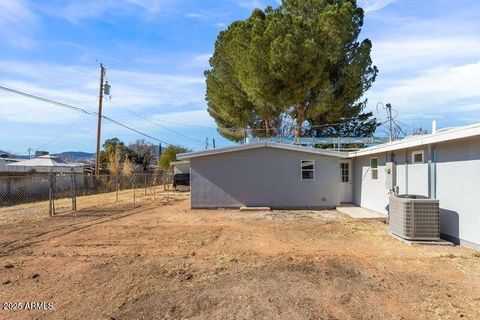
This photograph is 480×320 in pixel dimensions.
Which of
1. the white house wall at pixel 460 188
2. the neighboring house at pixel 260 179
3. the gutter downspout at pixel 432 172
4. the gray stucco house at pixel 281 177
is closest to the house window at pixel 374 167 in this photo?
the gray stucco house at pixel 281 177

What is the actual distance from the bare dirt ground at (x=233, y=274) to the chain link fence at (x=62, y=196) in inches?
167

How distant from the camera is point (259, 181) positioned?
16.8 meters

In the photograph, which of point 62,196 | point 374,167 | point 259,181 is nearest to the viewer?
point 374,167

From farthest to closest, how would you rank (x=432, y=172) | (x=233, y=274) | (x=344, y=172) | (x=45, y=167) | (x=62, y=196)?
(x=45, y=167) → (x=62, y=196) → (x=344, y=172) → (x=432, y=172) → (x=233, y=274)

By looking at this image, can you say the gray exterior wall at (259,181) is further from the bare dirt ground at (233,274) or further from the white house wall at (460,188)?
the white house wall at (460,188)

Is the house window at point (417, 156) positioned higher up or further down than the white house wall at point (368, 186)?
higher up

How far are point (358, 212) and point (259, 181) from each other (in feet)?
14.0

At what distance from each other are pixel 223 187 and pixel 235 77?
9.65 metres

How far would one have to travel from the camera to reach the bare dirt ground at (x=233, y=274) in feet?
15.2

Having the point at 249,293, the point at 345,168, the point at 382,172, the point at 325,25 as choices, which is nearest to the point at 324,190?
the point at 345,168

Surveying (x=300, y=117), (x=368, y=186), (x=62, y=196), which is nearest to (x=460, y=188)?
(x=368, y=186)

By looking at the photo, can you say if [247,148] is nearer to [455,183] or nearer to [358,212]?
[358,212]

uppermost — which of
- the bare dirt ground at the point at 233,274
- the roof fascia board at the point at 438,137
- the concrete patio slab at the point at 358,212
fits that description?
the roof fascia board at the point at 438,137

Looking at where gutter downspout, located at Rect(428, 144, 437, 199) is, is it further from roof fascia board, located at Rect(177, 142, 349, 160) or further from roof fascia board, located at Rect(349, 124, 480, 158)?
roof fascia board, located at Rect(177, 142, 349, 160)
